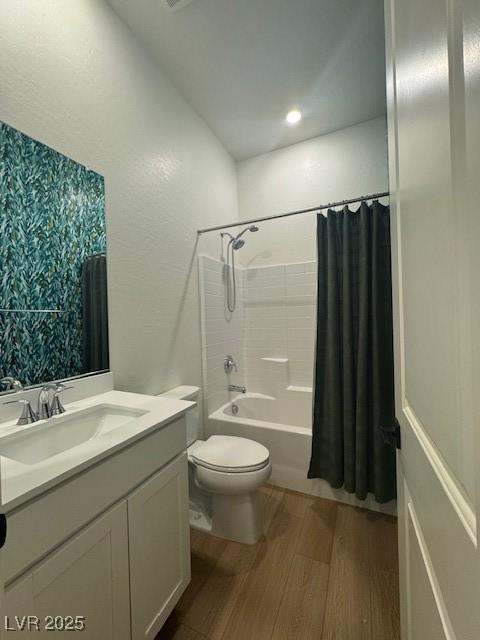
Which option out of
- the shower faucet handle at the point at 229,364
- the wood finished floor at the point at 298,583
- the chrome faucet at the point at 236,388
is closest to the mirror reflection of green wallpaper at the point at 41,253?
the wood finished floor at the point at 298,583

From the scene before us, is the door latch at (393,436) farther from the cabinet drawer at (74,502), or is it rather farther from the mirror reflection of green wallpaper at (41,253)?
the mirror reflection of green wallpaper at (41,253)

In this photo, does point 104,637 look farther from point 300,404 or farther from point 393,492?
point 300,404

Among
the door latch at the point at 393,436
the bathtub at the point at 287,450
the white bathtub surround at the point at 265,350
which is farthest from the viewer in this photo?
the white bathtub surround at the point at 265,350

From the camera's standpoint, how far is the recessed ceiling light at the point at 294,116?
2.15 metres

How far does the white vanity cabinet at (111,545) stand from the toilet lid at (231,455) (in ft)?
1.21

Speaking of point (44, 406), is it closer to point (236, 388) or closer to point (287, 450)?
point (287, 450)

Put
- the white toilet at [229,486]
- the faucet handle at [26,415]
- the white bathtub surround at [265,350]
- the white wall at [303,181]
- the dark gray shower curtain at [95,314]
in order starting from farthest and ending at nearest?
1. the white wall at [303,181]
2. the white bathtub surround at [265,350]
3. the white toilet at [229,486]
4. the dark gray shower curtain at [95,314]
5. the faucet handle at [26,415]

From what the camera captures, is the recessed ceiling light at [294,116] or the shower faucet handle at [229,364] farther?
the shower faucet handle at [229,364]

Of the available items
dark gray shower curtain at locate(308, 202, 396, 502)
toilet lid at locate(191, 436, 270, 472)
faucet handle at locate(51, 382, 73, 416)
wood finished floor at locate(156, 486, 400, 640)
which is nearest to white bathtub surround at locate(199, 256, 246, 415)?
toilet lid at locate(191, 436, 270, 472)

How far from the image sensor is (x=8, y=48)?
3.29ft

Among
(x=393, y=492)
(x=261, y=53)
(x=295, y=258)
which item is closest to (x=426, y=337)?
(x=393, y=492)

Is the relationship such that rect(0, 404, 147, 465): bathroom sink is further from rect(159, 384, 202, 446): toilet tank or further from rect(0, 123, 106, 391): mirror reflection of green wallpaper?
rect(159, 384, 202, 446): toilet tank

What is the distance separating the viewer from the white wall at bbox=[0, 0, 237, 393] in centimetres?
109

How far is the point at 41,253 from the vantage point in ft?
3.51
